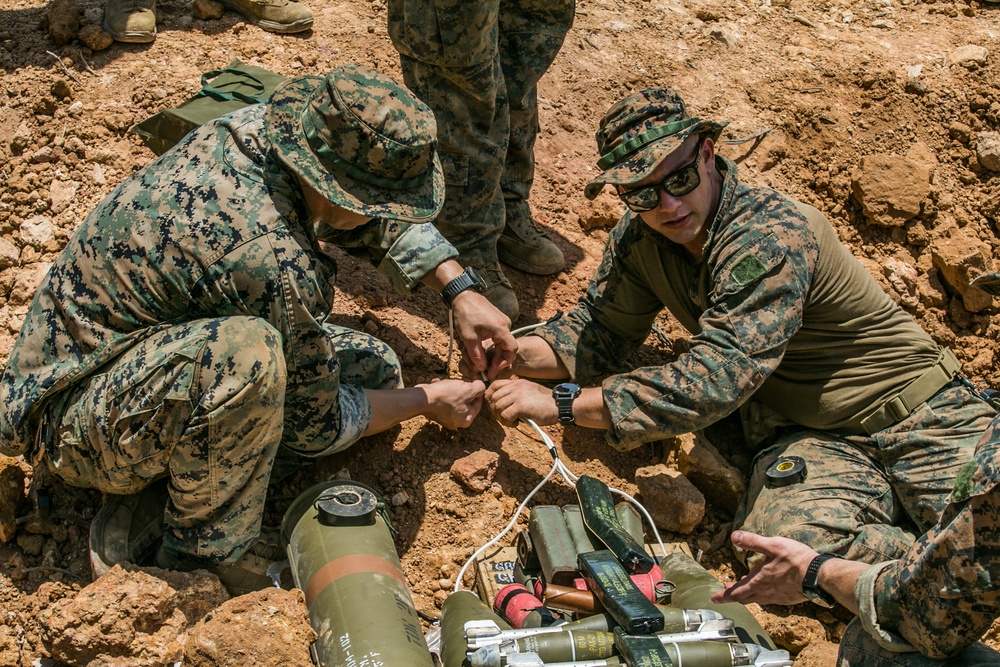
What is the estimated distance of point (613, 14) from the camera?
24.6 feet

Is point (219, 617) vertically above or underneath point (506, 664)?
underneath

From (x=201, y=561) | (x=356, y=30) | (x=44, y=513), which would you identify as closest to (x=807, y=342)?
(x=201, y=561)

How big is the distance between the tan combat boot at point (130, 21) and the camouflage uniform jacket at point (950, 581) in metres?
5.22

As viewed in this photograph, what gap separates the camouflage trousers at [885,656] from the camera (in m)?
2.96

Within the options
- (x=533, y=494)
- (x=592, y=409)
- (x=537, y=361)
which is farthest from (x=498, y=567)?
(x=537, y=361)

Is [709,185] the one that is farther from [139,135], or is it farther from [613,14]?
[613,14]

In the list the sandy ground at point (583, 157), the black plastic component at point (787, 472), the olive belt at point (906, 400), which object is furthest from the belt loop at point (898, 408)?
the sandy ground at point (583, 157)

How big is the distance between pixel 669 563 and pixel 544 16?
301 centimetres

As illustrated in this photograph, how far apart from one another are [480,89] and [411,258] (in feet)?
3.58

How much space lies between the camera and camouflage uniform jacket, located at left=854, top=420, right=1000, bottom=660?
269 centimetres

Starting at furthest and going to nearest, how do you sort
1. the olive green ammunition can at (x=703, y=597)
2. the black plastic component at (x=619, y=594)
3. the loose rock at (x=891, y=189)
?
the loose rock at (x=891, y=189) → the olive green ammunition can at (x=703, y=597) → the black plastic component at (x=619, y=594)

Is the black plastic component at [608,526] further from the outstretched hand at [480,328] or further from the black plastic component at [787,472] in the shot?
the black plastic component at [787,472]

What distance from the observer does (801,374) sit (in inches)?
177

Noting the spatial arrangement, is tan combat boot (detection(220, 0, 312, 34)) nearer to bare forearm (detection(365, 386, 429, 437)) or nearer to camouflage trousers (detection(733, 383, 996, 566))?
bare forearm (detection(365, 386, 429, 437))
